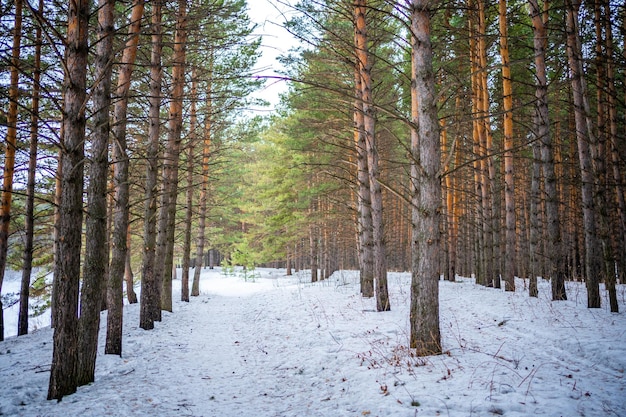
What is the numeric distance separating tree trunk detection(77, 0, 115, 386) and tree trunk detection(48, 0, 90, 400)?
0.37m

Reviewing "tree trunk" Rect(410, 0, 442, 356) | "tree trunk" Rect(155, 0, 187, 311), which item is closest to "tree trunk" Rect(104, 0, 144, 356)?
"tree trunk" Rect(155, 0, 187, 311)

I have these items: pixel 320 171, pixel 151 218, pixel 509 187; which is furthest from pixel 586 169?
pixel 151 218

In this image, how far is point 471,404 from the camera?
3.30 m

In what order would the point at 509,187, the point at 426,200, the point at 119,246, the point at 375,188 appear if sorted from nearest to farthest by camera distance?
1. the point at 426,200
2. the point at 119,246
3. the point at 375,188
4. the point at 509,187

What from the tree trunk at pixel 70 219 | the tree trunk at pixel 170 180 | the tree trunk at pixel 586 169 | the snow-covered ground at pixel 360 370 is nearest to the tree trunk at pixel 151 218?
the tree trunk at pixel 170 180

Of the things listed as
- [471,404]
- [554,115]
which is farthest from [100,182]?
[554,115]

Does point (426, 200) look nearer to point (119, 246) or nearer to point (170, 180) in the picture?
point (119, 246)

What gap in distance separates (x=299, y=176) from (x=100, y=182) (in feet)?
54.2

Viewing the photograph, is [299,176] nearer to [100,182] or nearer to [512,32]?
[512,32]

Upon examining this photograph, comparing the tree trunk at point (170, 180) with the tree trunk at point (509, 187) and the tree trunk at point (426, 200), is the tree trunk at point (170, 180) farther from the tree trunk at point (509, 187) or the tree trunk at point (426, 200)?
the tree trunk at point (509, 187)

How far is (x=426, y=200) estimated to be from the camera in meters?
4.68

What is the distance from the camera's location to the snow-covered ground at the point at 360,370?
354 centimetres

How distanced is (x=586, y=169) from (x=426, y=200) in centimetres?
591

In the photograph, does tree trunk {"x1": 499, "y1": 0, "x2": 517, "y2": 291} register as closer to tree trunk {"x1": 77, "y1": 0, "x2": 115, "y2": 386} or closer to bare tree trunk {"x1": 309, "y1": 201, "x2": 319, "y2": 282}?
tree trunk {"x1": 77, "y1": 0, "x2": 115, "y2": 386}
